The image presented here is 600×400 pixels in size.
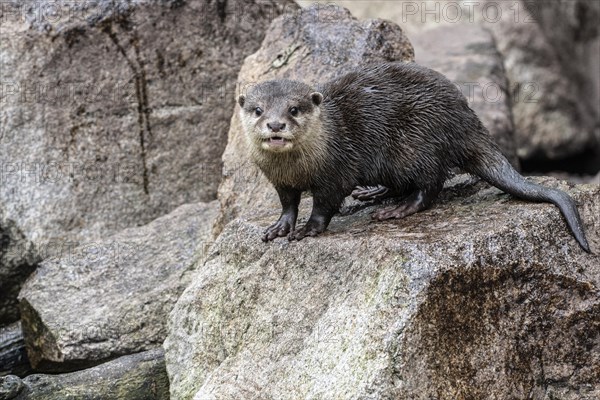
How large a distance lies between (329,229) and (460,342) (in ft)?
3.38

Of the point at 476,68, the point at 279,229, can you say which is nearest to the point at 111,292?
the point at 279,229

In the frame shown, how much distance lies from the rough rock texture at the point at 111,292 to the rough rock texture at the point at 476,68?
261 cm

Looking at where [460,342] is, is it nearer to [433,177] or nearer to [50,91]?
[433,177]

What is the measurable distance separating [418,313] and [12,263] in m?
3.40

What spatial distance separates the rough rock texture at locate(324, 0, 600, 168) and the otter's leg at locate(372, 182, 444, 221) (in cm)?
586

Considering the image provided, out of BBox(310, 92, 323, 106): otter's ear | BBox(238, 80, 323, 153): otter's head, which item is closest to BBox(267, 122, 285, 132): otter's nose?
BBox(238, 80, 323, 153): otter's head

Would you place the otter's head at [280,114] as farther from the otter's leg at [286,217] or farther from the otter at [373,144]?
the otter's leg at [286,217]

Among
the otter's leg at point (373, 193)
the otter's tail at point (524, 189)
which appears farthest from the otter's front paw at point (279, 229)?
the otter's tail at point (524, 189)

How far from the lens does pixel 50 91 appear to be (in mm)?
6602

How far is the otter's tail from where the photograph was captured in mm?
4348

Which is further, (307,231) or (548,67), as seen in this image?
(548,67)

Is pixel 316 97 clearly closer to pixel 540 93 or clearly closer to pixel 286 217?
pixel 286 217

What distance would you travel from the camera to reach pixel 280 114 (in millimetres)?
4488

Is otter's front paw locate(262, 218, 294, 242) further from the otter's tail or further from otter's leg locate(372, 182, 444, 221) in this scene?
the otter's tail
